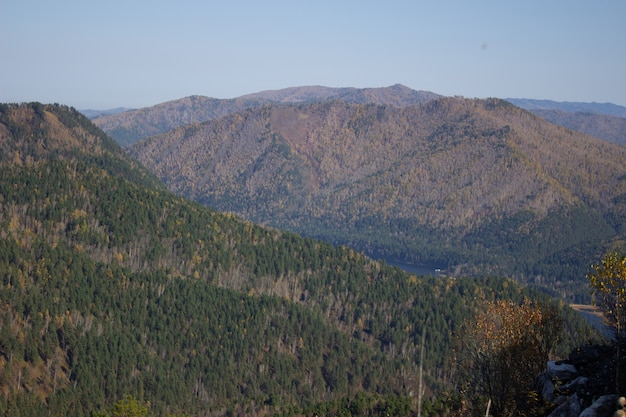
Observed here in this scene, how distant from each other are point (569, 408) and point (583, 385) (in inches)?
116

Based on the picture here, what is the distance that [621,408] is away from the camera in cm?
4078

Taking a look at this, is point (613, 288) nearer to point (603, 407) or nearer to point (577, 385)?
point (603, 407)

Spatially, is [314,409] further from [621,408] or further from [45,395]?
[621,408]

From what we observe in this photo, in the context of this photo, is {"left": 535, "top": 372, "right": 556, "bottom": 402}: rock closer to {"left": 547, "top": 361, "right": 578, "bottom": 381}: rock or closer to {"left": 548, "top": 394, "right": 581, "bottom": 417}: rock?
{"left": 547, "top": 361, "right": 578, "bottom": 381}: rock

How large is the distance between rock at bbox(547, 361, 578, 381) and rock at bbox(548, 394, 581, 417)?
14.2 feet

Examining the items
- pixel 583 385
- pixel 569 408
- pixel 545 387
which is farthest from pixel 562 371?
pixel 569 408

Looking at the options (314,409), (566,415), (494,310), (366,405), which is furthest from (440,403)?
(566,415)

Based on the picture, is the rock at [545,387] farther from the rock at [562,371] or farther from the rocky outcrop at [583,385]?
the rock at [562,371]

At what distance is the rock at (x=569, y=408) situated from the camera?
46.2 m

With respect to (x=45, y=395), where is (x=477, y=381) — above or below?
above

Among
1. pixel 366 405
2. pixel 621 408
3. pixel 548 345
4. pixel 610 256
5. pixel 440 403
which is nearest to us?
pixel 621 408

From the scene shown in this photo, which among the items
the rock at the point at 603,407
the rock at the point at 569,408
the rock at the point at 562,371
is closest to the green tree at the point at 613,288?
the rock at the point at 603,407

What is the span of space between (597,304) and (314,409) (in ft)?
431

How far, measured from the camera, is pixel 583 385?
48969 millimetres
